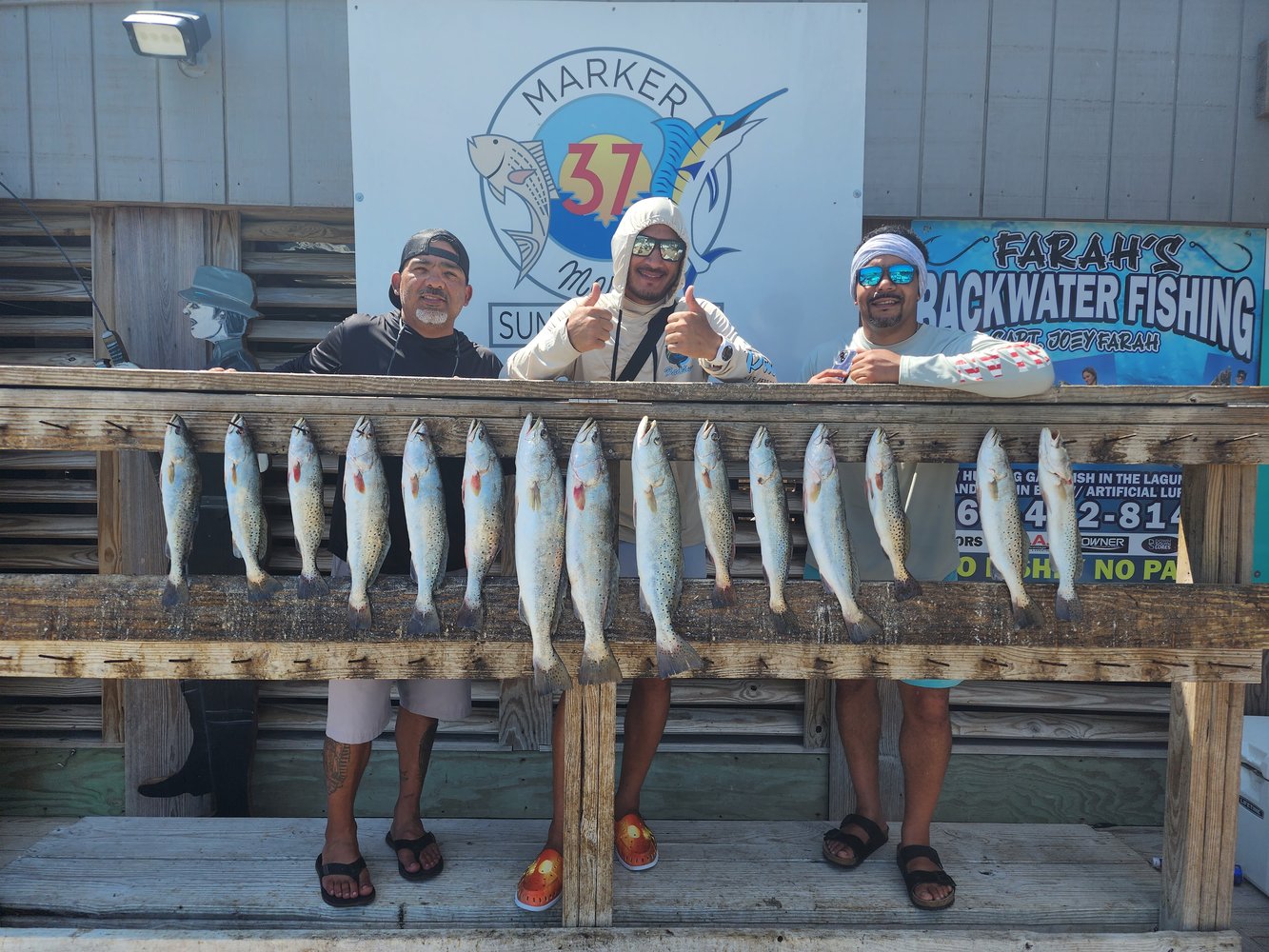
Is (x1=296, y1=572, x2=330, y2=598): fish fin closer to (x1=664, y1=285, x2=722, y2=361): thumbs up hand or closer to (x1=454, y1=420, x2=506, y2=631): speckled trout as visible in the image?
(x1=454, y1=420, x2=506, y2=631): speckled trout

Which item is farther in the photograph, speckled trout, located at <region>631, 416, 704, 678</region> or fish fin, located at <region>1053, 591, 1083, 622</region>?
fish fin, located at <region>1053, 591, 1083, 622</region>

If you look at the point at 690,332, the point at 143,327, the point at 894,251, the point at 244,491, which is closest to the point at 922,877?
the point at 690,332

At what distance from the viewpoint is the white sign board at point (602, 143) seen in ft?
11.9

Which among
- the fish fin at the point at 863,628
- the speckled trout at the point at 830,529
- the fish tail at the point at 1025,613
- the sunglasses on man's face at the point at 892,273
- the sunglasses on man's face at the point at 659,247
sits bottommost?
the fish fin at the point at 863,628

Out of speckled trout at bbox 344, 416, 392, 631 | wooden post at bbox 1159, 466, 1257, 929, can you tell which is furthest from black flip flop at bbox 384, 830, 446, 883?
wooden post at bbox 1159, 466, 1257, 929

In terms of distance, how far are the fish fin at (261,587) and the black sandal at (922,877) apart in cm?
233

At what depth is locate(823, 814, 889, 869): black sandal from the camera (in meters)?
3.04

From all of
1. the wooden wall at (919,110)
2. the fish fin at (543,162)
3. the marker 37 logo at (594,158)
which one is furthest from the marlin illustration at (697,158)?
the wooden wall at (919,110)

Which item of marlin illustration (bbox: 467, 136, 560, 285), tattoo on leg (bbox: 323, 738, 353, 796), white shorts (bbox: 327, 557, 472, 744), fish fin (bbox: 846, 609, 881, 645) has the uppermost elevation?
marlin illustration (bbox: 467, 136, 560, 285)

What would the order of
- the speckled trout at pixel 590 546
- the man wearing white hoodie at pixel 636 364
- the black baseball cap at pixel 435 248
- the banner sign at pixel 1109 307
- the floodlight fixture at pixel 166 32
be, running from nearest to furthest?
the speckled trout at pixel 590 546, the man wearing white hoodie at pixel 636 364, the black baseball cap at pixel 435 248, the floodlight fixture at pixel 166 32, the banner sign at pixel 1109 307

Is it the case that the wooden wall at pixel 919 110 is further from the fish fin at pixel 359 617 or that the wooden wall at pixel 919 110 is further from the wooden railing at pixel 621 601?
the fish fin at pixel 359 617

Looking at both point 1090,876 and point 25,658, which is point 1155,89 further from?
point 25,658

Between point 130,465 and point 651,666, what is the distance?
106 inches

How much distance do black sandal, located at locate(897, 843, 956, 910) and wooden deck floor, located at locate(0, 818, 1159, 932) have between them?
0.04m
